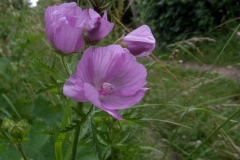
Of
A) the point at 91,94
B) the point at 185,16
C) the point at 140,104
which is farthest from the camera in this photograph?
the point at 185,16

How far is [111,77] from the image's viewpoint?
0.77 m

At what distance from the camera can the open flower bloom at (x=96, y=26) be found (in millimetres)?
705

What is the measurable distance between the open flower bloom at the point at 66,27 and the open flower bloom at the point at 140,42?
0.09 metres

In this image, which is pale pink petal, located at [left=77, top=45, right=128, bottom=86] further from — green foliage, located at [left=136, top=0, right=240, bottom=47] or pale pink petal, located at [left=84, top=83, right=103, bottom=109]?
green foliage, located at [left=136, top=0, right=240, bottom=47]

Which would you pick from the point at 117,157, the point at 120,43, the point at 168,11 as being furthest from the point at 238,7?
the point at 120,43

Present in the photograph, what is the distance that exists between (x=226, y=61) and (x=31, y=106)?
9.41 ft

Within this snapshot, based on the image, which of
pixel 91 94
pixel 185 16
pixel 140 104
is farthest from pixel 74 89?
pixel 185 16

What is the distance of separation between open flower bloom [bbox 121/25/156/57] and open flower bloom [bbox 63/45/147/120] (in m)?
0.02

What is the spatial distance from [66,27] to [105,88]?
0.13 metres

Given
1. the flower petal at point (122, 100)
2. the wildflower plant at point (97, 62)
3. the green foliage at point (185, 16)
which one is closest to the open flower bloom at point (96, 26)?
the wildflower plant at point (97, 62)

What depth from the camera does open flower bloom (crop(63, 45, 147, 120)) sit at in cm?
71

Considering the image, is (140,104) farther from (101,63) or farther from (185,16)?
(185,16)

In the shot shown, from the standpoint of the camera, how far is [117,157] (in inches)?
65.2

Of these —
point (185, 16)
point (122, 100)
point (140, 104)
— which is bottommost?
point (185, 16)
